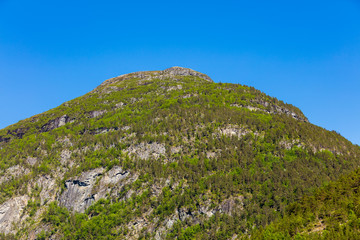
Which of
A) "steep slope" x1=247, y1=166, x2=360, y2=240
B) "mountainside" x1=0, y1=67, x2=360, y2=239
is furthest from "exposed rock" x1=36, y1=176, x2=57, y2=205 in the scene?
"steep slope" x1=247, y1=166, x2=360, y2=240

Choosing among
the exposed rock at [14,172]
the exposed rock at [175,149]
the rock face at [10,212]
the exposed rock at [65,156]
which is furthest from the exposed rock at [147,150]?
the exposed rock at [14,172]

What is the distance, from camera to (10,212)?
161 metres

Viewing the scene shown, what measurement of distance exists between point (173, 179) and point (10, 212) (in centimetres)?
10460

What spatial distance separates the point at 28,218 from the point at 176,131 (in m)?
110

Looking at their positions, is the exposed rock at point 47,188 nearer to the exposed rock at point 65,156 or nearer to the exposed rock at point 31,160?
the exposed rock at point 65,156

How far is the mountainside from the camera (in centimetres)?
13675

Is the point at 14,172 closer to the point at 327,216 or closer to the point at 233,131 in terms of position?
the point at 233,131

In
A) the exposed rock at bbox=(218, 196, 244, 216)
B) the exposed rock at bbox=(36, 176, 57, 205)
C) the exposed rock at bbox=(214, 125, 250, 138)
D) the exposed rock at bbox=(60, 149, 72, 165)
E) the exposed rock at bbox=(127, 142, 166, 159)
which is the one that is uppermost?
the exposed rock at bbox=(214, 125, 250, 138)

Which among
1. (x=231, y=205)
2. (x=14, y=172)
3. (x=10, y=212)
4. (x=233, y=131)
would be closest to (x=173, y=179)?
(x=231, y=205)

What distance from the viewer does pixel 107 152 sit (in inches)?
7347

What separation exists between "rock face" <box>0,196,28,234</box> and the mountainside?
563 mm

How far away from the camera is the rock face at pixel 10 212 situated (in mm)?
157125

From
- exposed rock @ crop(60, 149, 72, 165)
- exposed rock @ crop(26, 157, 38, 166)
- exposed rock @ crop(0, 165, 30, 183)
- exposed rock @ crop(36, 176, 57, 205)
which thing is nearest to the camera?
exposed rock @ crop(36, 176, 57, 205)

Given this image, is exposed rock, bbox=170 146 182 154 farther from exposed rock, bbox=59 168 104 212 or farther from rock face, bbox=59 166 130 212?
exposed rock, bbox=59 168 104 212
